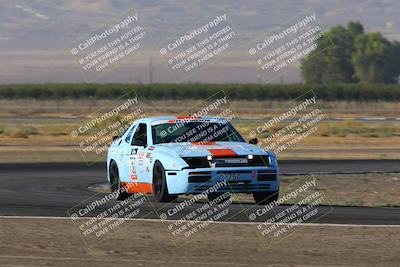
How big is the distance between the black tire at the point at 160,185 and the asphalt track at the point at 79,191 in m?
0.17

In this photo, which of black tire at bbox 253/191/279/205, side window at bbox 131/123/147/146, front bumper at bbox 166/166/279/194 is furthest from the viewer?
side window at bbox 131/123/147/146

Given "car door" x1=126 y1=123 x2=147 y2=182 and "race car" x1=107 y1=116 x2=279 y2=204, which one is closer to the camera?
"race car" x1=107 y1=116 x2=279 y2=204

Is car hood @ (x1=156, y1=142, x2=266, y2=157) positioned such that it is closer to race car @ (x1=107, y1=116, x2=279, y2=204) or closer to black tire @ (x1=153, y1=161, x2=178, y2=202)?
race car @ (x1=107, y1=116, x2=279, y2=204)

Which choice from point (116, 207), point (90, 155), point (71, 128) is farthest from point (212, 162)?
point (71, 128)

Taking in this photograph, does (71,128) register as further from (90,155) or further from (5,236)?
(5,236)

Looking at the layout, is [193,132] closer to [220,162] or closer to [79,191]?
[220,162]

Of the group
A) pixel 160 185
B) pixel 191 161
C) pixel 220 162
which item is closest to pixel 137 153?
pixel 160 185

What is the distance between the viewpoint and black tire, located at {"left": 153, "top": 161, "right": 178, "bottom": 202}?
700 inches

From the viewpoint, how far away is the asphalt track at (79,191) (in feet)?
54.1

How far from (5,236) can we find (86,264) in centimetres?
263

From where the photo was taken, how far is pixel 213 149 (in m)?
17.7

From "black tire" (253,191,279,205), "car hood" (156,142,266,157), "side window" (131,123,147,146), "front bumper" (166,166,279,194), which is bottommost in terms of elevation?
"black tire" (253,191,279,205)

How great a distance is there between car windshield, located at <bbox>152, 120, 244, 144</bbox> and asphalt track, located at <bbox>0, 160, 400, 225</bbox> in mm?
1142

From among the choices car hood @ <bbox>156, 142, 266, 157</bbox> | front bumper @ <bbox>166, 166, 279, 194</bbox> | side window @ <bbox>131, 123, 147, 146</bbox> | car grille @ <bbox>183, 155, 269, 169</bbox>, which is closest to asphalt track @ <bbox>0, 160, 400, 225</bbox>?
front bumper @ <bbox>166, 166, 279, 194</bbox>
